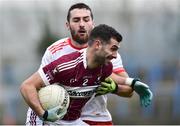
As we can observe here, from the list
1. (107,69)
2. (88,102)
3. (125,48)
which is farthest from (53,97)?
(125,48)

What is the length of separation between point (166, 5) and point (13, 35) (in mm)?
5226

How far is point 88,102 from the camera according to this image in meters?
8.34

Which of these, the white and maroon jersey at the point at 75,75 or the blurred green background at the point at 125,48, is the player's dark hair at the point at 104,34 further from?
the blurred green background at the point at 125,48

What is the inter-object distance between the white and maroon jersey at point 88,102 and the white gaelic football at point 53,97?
1.08 ft

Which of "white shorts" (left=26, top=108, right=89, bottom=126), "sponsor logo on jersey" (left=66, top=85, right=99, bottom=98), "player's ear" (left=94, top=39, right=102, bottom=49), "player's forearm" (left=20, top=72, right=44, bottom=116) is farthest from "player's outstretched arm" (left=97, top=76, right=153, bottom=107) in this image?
"player's forearm" (left=20, top=72, right=44, bottom=116)

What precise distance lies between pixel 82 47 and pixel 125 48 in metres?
14.9

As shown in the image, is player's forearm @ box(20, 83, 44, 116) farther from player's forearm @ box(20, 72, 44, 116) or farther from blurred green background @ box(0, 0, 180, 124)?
blurred green background @ box(0, 0, 180, 124)

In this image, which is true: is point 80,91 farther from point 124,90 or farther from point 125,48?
point 125,48

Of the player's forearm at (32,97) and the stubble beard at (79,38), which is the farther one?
the stubble beard at (79,38)

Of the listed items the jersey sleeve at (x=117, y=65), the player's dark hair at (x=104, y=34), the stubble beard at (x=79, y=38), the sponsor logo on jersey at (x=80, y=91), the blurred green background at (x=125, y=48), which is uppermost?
the player's dark hair at (x=104, y=34)

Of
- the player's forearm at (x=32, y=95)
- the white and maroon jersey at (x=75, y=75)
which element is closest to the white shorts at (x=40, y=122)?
the white and maroon jersey at (x=75, y=75)

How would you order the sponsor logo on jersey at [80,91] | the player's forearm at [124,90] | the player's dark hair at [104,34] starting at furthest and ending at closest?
the player's forearm at [124,90] → the sponsor logo on jersey at [80,91] → the player's dark hair at [104,34]

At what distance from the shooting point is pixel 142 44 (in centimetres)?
2472

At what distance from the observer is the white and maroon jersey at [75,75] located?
7902 millimetres
